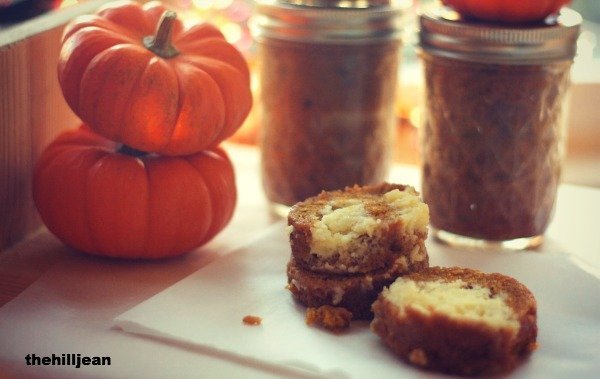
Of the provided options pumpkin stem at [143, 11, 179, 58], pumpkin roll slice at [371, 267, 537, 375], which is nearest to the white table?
pumpkin roll slice at [371, 267, 537, 375]

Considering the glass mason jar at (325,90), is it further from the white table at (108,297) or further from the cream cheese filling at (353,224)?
the cream cheese filling at (353,224)

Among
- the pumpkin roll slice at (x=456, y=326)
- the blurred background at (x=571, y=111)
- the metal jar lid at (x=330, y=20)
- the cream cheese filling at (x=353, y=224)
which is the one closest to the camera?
the pumpkin roll slice at (x=456, y=326)

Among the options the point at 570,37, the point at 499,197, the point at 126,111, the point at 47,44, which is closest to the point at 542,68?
the point at 570,37

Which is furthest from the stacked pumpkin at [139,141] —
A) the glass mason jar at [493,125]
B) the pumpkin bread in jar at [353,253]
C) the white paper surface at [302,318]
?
the glass mason jar at [493,125]

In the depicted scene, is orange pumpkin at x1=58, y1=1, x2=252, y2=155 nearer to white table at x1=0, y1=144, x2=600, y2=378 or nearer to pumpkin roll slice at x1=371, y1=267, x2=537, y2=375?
white table at x1=0, y1=144, x2=600, y2=378

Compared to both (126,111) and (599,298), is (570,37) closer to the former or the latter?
(599,298)

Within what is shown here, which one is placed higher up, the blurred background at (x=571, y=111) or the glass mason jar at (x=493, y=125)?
the glass mason jar at (x=493, y=125)
